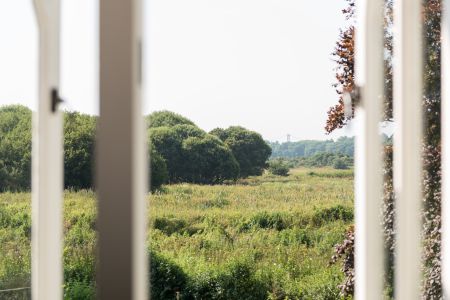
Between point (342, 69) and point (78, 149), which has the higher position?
point (342, 69)

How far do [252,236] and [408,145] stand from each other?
2915 mm

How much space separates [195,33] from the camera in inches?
180

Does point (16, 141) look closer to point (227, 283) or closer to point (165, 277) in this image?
point (165, 277)

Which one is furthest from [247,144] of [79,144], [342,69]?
[79,144]

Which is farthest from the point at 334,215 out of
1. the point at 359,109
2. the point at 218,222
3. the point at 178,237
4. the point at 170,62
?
the point at 359,109

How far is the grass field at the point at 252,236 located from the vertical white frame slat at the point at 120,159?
3045 mm

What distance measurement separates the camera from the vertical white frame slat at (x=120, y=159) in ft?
5.09

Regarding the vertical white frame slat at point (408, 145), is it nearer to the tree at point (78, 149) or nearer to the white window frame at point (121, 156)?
the white window frame at point (121, 156)

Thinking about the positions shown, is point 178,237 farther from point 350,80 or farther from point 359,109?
point 359,109

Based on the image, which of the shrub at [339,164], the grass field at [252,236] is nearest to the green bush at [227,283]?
the grass field at [252,236]

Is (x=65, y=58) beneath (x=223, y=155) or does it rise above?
above

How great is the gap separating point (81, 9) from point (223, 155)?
66.6 inches

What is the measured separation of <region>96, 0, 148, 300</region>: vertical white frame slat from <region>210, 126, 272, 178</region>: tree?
3.04m

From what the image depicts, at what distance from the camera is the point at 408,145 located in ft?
6.62
